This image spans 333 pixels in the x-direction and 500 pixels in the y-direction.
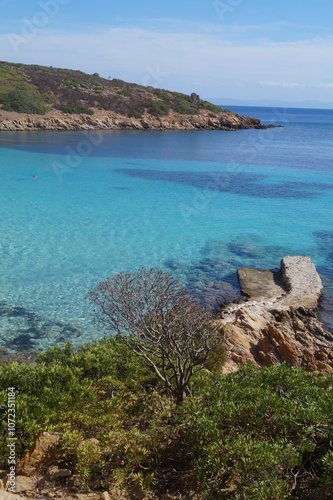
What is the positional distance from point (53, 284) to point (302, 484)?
1224 cm

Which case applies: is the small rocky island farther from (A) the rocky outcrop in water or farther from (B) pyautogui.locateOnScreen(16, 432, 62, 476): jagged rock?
(B) pyautogui.locateOnScreen(16, 432, 62, 476): jagged rock

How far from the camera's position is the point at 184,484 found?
20.0 ft

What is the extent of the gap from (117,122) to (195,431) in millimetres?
70051

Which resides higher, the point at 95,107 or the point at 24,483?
the point at 95,107

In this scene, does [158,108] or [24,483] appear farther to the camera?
[158,108]

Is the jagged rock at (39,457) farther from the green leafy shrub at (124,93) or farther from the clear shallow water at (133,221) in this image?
the green leafy shrub at (124,93)

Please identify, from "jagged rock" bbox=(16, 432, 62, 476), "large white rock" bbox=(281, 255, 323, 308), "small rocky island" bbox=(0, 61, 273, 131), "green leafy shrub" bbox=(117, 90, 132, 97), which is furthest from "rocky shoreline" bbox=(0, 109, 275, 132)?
"jagged rock" bbox=(16, 432, 62, 476)

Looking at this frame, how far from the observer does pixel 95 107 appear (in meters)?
74.4

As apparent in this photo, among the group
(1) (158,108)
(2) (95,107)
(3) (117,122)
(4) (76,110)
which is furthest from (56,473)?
(1) (158,108)

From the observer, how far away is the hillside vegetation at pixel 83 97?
6844 centimetres

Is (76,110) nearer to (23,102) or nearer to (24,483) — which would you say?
(23,102)

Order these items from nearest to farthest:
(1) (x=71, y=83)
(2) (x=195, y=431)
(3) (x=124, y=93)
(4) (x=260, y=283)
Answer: (2) (x=195, y=431) → (4) (x=260, y=283) → (1) (x=71, y=83) → (3) (x=124, y=93)

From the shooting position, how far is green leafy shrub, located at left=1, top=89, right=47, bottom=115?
6525 centimetres

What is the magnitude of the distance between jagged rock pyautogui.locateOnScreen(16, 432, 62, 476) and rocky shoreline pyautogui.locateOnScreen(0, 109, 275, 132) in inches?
2328
